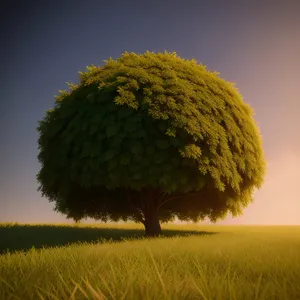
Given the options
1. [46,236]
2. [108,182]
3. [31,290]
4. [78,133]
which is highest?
[78,133]

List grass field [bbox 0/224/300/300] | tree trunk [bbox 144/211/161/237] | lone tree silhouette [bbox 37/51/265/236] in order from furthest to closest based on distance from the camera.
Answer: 1. tree trunk [bbox 144/211/161/237]
2. lone tree silhouette [bbox 37/51/265/236]
3. grass field [bbox 0/224/300/300]

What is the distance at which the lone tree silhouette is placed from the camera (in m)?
13.5

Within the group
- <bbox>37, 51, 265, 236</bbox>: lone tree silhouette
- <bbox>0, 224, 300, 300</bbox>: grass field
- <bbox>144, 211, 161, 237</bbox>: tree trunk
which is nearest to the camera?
<bbox>0, 224, 300, 300</bbox>: grass field

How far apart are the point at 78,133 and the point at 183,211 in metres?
8.70

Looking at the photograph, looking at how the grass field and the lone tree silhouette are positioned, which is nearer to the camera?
the grass field

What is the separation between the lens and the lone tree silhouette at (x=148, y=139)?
1349 cm

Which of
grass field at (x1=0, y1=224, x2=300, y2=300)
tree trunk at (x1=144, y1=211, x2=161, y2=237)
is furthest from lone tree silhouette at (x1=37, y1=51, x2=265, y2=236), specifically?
grass field at (x1=0, y1=224, x2=300, y2=300)

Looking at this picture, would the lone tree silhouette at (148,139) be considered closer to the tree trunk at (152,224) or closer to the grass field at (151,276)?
the tree trunk at (152,224)

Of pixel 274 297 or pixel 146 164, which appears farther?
pixel 146 164

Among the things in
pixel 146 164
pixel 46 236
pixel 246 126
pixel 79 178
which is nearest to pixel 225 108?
pixel 246 126

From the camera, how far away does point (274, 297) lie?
8.22 feet

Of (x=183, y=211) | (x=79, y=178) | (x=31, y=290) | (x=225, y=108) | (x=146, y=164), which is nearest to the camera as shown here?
(x=31, y=290)

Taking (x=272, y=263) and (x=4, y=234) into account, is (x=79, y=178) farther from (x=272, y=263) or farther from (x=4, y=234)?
(x=272, y=263)

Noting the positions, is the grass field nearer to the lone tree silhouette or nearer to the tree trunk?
the lone tree silhouette
